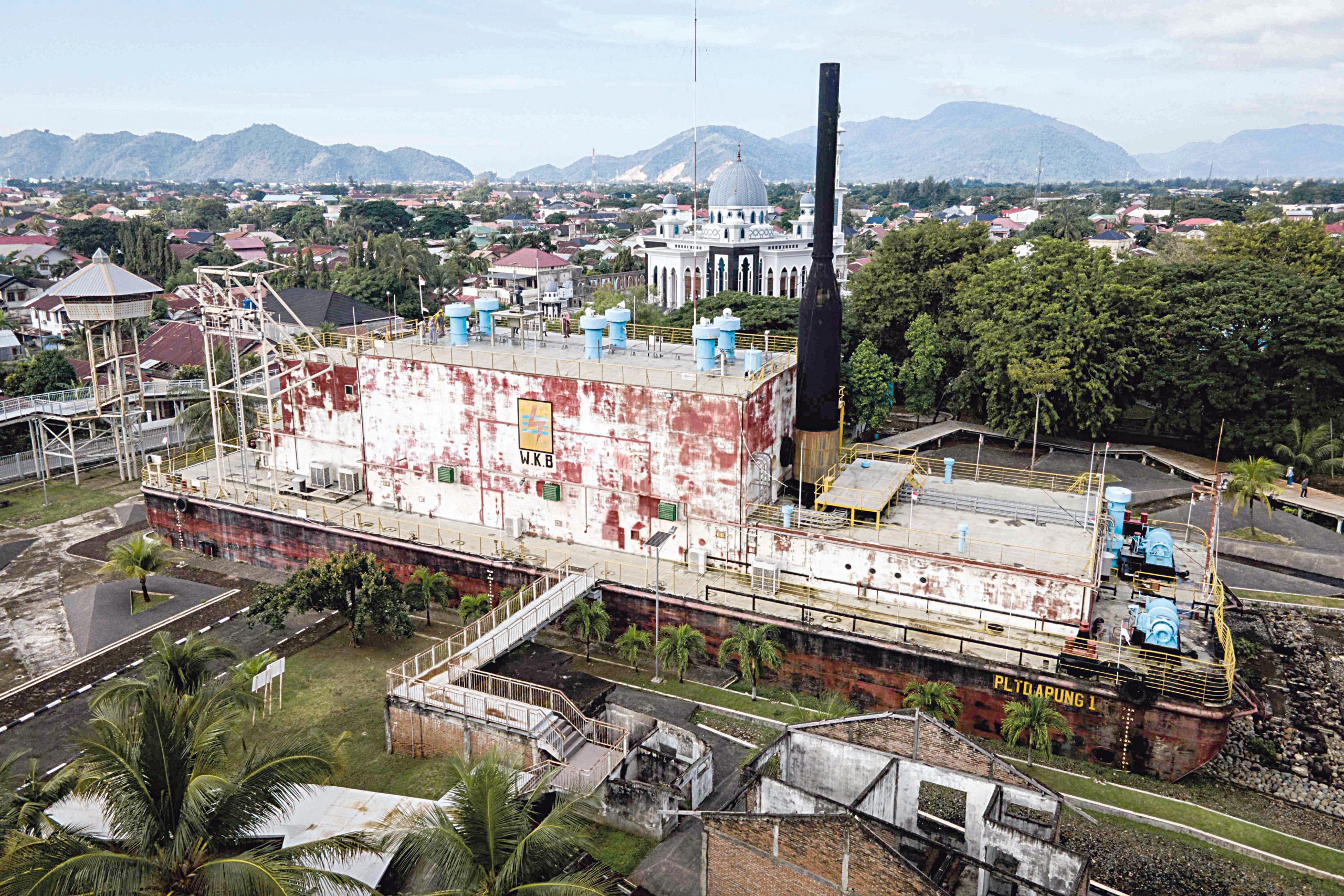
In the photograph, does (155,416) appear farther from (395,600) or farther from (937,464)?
(937,464)

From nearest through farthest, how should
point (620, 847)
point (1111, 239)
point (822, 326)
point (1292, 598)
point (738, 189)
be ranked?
1. point (620, 847)
2. point (822, 326)
3. point (1292, 598)
4. point (738, 189)
5. point (1111, 239)

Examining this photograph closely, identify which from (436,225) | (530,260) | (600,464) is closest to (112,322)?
(600,464)

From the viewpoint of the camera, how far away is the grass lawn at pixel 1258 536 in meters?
37.3

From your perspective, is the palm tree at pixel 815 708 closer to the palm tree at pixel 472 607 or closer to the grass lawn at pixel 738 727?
the grass lawn at pixel 738 727

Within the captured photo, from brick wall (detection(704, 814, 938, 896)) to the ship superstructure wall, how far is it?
12252mm

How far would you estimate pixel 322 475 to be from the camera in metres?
36.3

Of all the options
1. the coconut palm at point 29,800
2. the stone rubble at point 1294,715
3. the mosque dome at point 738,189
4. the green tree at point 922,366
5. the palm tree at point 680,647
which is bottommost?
the stone rubble at point 1294,715

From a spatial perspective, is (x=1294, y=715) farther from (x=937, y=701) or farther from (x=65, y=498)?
(x=65, y=498)

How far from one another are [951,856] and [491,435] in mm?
21288

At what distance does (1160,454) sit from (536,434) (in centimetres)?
3481

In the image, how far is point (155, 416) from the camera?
52.2 m

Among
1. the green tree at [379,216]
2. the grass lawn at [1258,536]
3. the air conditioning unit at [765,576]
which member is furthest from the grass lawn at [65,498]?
the green tree at [379,216]

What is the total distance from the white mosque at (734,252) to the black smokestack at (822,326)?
151ft

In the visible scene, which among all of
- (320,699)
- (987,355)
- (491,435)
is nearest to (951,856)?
(320,699)
